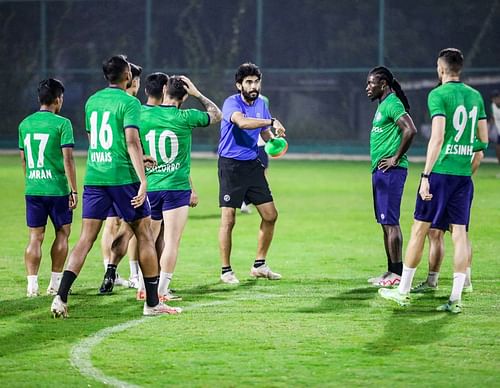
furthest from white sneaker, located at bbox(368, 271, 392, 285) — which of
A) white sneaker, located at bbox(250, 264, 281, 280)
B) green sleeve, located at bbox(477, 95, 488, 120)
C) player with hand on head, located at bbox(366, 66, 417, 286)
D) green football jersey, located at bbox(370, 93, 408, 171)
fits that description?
green sleeve, located at bbox(477, 95, 488, 120)

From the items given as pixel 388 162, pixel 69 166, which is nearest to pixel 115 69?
pixel 69 166

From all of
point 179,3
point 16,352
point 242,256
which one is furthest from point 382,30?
point 16,352

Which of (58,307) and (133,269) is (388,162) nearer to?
(133,269)

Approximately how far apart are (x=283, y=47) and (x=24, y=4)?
10118mm

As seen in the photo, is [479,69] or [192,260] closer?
[192,260]

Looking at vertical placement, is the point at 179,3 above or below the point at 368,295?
above

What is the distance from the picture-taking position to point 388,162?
10.7 metres

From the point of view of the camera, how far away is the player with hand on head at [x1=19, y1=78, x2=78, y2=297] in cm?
980

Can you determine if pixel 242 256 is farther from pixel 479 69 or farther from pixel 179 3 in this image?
pixel 179 3

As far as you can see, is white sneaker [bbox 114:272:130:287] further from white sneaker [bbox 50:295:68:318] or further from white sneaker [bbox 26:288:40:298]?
white sneaker [bbox 50:295:68:318]

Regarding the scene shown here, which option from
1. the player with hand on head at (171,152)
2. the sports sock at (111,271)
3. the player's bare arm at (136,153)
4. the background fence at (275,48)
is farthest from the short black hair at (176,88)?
the background fence at (275,48)

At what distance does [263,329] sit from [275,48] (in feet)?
95.0

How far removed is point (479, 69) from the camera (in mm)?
34312

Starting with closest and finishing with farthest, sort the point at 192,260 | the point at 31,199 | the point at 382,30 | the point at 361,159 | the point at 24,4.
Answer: the point at 31,199, the point at 192,260, the point at 361,159, the point at 382,30, the point at 24,4
